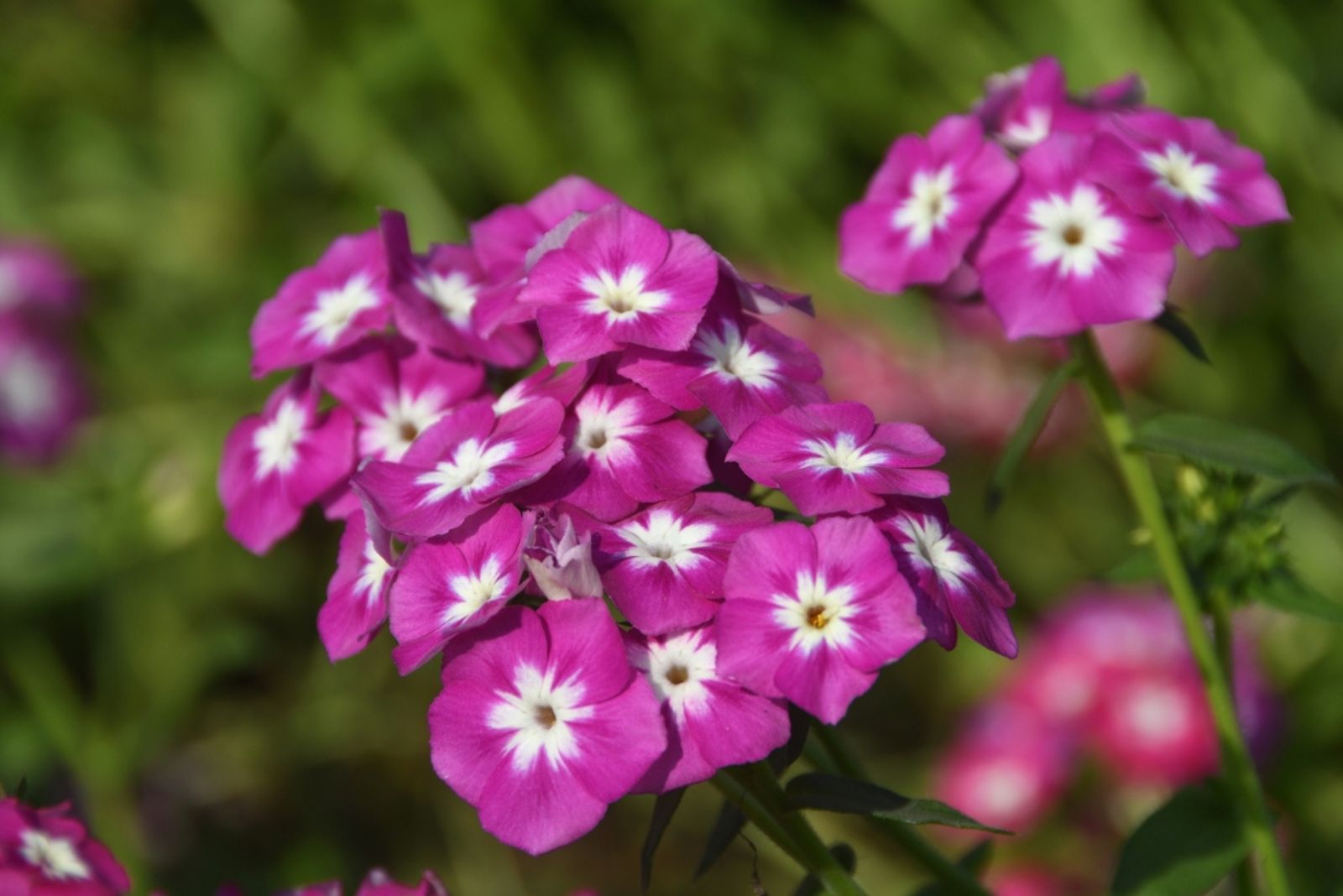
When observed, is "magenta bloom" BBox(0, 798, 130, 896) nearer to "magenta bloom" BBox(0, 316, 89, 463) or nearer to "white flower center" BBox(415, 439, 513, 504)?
"white flower center" BBox(415, 439, 513, 504)

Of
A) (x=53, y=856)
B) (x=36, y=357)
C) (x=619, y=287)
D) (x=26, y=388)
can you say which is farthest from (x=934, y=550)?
(x=36, y=357)

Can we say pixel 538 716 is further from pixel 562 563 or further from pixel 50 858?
pixel 50 858

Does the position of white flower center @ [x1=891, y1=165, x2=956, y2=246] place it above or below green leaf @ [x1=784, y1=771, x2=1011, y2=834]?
above

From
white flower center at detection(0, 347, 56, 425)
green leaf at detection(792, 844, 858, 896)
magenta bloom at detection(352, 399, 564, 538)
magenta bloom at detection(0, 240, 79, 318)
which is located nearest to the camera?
magenta bloom at detection(352, 399, 564, 538)

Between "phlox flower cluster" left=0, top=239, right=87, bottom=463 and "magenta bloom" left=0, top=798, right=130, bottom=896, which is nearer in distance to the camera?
"magenta bloom" left=0, top=798, right=130, bottom=896

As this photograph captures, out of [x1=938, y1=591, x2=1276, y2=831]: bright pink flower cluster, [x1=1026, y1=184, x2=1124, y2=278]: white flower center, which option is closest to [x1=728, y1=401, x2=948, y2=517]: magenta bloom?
[x1=1026, y1=184, x2=1124, y2=278]: white flower center

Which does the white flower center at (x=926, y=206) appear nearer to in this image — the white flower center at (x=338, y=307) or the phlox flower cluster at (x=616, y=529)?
the phlox flower cluster at (x=616, y=529)
